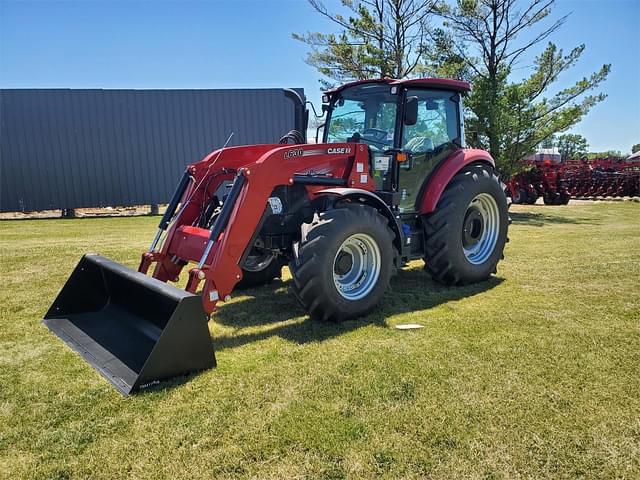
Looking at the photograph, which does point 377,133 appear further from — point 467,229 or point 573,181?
point 573,181

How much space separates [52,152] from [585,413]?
55.2 ft

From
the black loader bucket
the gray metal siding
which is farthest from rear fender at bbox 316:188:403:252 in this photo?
the gray metal siding

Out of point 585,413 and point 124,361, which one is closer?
point 585,413

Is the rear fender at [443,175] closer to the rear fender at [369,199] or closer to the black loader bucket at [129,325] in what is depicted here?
the rear fender at [369,199]

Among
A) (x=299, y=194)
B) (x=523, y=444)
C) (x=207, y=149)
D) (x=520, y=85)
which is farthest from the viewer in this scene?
(x=207, y=149)

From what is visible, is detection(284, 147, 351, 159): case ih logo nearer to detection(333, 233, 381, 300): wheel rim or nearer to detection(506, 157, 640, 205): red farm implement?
detection(333, 233, 381, 300): wheel rim

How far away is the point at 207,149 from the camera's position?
1697 cm

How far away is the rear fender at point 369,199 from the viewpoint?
4.52 metres

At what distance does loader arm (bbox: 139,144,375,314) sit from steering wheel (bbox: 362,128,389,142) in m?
0.46

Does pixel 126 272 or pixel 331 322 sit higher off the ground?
pixel 126 272

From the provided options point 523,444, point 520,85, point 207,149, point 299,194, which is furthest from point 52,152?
point 523,444

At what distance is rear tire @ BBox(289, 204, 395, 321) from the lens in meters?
4.12

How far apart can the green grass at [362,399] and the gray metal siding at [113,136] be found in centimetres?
1192

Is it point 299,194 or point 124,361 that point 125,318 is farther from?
point 299,194
